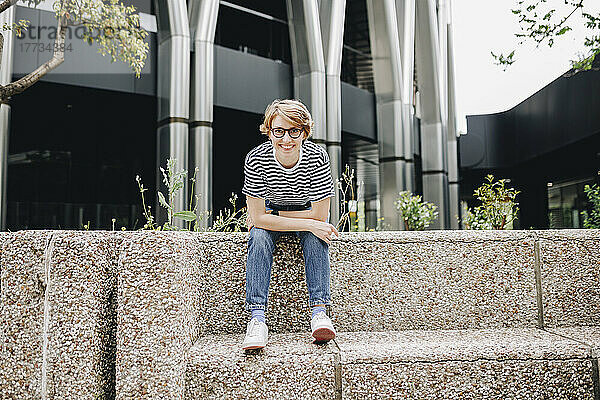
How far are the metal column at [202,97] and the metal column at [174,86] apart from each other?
239 millimetres

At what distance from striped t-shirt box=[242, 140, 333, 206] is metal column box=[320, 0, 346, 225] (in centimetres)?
748

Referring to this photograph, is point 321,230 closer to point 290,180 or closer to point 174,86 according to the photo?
point 290,180

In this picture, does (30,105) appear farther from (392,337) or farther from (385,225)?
(392,337)

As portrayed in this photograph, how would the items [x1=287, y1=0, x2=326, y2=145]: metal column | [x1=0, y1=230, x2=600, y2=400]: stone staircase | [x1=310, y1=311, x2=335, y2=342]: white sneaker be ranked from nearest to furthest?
[x1=0, y1=230, x2=600, y2=400]: stone staircase < [x1=310, y1=311, x2=335, y2=342]: white sneaker < [x1=287, y1=0, x2=326, y2=145]: metal column

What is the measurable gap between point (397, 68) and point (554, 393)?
10933mm

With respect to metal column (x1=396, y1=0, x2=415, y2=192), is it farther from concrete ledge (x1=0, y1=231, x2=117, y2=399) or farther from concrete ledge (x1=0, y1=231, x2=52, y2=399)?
concrete ledge (x1=0, y1=231, x2=52, y2=399)

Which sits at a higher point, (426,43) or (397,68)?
(426,43)

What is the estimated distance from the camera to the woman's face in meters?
2.98

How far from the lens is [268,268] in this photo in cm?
288

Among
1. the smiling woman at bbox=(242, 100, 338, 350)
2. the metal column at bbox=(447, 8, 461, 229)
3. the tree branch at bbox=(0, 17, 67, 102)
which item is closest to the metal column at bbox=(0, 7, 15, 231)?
the tree branch at bbox=(0, 17, 67, 102)

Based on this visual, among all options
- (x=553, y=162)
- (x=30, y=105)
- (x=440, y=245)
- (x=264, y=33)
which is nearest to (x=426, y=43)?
(x=264, y=33)

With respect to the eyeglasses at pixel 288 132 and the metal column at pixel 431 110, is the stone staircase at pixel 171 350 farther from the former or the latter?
the metal column at pixel 431 110

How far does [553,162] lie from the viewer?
59.4 feet

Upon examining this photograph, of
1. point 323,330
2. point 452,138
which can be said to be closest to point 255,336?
point 323,330
